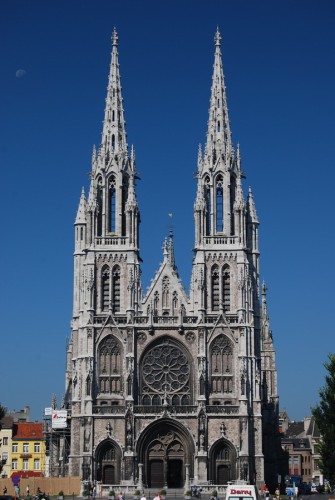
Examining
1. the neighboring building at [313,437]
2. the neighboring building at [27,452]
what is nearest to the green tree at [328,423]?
the neighboring building at [27,452]

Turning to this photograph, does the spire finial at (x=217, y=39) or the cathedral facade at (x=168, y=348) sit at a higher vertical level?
the spire finial at (x=217, y=39)

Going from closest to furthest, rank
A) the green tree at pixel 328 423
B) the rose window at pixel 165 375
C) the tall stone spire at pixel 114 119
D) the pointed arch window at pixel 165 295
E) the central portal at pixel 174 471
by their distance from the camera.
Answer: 1. the green tree at pixel 328 423
2. the central portal at pixel 174 471
3. the rose window at pixel 165 375
4. the pointed arch window at pixel 165 295
5. the tall stone spire at pixel 114 119

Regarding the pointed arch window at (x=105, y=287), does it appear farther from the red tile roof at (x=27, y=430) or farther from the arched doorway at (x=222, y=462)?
the red tile roof at (x=27, y=430)

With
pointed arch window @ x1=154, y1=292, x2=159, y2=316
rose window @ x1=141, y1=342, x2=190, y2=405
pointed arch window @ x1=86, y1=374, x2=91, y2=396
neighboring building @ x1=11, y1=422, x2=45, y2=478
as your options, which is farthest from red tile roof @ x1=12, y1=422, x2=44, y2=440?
pointed arch window @ x1=154, y1=292, x2=159, y2=316

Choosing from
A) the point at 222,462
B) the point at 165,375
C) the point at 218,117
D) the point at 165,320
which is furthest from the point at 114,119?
the point at 222,462

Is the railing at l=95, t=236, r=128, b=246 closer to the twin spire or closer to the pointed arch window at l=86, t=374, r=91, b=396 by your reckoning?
the twin spire

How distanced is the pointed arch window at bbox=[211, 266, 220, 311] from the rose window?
16.4 ft

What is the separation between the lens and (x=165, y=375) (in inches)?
3273

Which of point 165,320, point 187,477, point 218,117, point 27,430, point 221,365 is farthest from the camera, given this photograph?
point 27,430

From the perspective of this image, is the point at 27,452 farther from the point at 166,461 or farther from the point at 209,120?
the point at 209,120

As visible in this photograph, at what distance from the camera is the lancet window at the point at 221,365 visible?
82.8m

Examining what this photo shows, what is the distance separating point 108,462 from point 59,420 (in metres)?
9.28

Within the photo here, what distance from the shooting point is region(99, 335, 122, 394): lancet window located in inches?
3260

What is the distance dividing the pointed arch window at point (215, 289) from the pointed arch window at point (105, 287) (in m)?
Answer: 9.14
